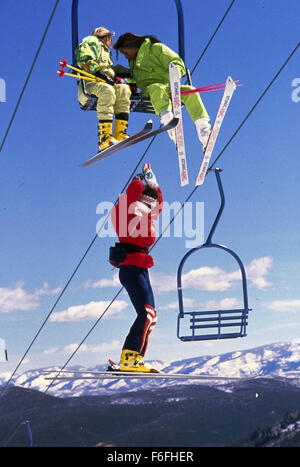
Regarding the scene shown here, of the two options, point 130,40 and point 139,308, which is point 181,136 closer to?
point 130,40

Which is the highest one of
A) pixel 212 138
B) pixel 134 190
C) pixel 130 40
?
pixel 130 40

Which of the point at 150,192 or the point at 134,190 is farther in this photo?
the point at 150,192

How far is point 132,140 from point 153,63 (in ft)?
3.01

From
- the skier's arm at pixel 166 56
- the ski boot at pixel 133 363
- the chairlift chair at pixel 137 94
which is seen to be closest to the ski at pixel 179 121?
the skier's arm at pixel 166 56

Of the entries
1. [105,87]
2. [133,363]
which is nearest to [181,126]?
[105,87]

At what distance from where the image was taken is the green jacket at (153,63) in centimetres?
618

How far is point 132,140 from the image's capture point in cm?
585

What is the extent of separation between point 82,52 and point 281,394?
105128mm

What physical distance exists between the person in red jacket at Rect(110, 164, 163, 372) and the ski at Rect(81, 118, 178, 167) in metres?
0.37

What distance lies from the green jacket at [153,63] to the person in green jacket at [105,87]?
191mm

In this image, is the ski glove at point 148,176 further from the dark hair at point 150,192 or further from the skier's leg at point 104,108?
the skier's leg at point 104,108

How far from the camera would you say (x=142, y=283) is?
580 centimetres
